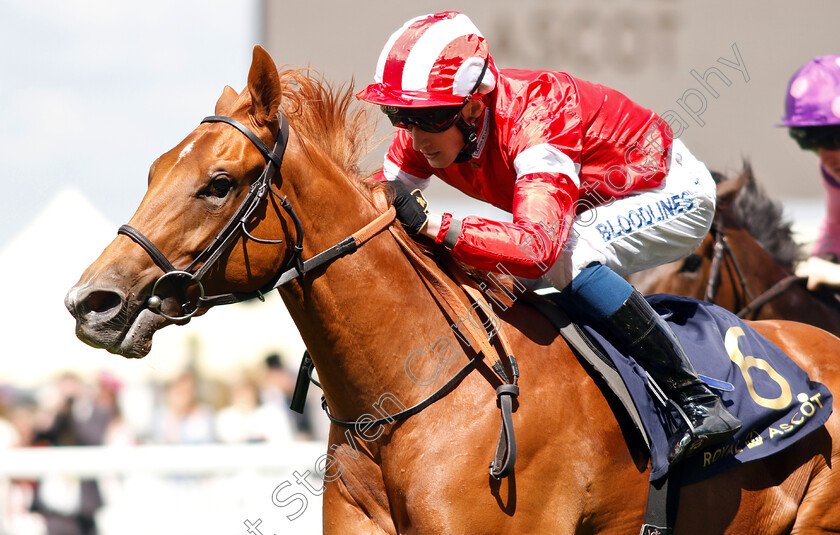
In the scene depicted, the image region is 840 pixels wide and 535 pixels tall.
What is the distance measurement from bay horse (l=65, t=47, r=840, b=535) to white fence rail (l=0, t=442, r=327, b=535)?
10.1 ft

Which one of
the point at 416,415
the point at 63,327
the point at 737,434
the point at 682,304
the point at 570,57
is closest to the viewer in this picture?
the point at 416,415

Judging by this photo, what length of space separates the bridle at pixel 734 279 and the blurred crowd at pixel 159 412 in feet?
11.9

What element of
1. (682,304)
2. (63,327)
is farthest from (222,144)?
(63,327)

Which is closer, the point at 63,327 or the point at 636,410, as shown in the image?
the point at 636,410

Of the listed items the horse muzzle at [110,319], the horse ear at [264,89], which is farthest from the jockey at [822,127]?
the horse muzzle at [110,319]

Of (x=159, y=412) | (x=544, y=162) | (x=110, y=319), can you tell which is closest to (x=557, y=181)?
(x=544, y=162)

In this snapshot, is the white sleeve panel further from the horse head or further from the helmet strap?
the horse head

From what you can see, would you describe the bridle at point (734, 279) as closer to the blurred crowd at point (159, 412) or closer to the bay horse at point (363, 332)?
the bay horse at point (363, 332)

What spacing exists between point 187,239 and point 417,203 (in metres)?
0.72

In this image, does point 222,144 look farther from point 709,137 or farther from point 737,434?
point 709,137

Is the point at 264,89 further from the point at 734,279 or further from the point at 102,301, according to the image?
the point at 734,279

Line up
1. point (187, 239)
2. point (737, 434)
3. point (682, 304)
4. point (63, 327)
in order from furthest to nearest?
point (63, 327) → point (682, 304) → point (737, 434) → point (187, 239)

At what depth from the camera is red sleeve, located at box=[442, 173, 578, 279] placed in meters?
2.43

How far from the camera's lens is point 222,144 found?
91.7 inches
